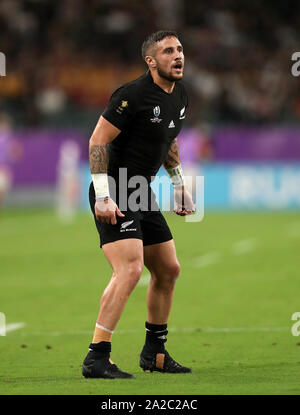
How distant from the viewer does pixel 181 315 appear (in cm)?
1098

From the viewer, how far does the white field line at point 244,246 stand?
17641 mm

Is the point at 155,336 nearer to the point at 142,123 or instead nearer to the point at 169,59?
the point at 142,123

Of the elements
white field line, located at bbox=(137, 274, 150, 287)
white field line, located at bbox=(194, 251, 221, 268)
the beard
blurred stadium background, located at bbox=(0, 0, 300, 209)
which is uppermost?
blurred stadium background, located at bbox=(0, 0, 300, 209)

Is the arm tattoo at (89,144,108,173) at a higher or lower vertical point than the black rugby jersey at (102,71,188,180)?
lower

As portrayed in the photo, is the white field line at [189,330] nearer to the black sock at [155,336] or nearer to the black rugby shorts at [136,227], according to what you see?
the black sock at [155,336]

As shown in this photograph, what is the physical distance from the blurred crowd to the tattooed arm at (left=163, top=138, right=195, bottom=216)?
24.5 metres

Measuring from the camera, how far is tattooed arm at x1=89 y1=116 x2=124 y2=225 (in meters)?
7.25

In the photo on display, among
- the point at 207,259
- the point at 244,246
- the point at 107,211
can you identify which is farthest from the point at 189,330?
the point at 244,246

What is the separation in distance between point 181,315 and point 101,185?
402cm

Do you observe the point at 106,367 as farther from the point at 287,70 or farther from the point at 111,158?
the point at 287,70
